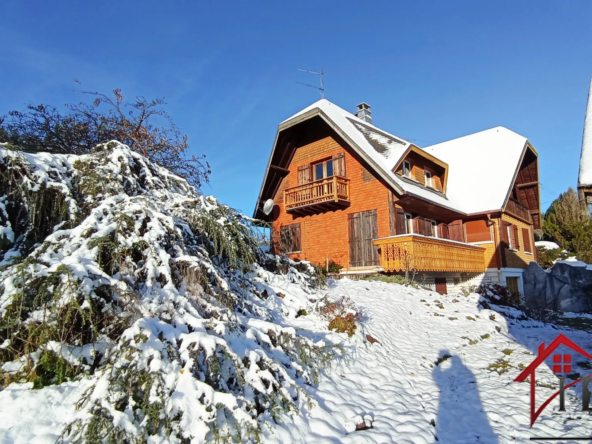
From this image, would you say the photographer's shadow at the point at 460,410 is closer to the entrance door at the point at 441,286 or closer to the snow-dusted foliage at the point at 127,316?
the snow-dusted foliage at the point at 127,316

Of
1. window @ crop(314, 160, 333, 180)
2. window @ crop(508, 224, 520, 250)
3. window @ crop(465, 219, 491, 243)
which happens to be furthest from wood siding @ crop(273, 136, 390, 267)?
window @ crop(508, 224, 520, 250)

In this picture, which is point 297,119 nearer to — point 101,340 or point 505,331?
point 505,331

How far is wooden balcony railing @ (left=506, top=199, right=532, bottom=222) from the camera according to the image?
63.2ft

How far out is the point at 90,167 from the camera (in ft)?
17.7

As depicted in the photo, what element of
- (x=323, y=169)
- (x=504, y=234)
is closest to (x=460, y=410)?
(x=323, y=169)

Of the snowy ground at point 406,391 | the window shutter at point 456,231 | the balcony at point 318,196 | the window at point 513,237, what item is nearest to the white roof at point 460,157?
the window shutter at point 456,231

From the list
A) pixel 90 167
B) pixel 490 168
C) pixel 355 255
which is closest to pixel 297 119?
pixel 355 255

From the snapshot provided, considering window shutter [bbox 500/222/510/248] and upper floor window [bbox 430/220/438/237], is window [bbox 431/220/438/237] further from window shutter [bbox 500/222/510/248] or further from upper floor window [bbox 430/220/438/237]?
window shutter [bbox 500/222/510/248]

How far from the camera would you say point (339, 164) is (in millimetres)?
16000

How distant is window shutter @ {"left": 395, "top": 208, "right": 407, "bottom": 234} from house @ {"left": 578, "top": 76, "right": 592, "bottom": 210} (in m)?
7.98

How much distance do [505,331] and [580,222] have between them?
2005 centimetres

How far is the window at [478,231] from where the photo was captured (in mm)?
17328

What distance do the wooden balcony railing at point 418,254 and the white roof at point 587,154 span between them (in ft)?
21.2

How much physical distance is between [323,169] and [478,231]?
7.87 m
